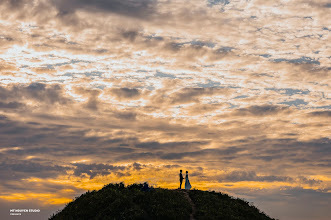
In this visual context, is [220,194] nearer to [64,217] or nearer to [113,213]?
[113,213]

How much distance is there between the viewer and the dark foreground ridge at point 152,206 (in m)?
43.3

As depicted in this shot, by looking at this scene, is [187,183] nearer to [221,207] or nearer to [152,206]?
[221,207]

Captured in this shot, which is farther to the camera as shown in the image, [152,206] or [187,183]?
[187,183]

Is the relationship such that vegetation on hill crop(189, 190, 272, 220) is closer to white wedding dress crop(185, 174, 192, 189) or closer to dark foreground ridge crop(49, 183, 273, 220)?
dark foreground ridge crop(49, 183, 273, 220)

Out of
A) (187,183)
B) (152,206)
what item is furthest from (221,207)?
(152,206)

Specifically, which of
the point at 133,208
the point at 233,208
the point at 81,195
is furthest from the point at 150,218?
the point at 81,195

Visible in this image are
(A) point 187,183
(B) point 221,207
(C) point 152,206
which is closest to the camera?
(C) point 152,206

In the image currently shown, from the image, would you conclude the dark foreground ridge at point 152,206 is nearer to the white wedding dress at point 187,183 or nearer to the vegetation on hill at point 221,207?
the vegetation on hill at point 221,207

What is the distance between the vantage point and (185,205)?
46125mm

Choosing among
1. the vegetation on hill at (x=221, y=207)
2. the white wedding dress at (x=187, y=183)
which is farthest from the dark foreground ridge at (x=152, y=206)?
the white wedding dress at (x=187, y=183)

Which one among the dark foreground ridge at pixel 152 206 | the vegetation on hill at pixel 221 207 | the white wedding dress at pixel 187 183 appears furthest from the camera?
the white wedding dress at pixel 187 183

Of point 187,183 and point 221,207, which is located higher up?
point 187,183

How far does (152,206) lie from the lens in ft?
146

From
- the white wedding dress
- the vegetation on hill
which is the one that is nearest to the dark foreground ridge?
the vegetation on hill
